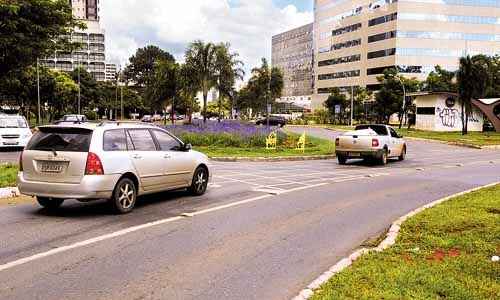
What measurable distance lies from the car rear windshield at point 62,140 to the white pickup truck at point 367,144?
1344cm

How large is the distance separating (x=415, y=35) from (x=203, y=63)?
6664cm

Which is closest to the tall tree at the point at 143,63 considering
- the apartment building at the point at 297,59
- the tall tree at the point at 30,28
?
the apartment building at the point at 297,59

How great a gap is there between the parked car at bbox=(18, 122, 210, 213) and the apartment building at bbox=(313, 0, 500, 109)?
94759 mm

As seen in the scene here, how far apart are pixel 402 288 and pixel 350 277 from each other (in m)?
0.56

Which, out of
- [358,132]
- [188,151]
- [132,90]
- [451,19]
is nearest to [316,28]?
[451,19]

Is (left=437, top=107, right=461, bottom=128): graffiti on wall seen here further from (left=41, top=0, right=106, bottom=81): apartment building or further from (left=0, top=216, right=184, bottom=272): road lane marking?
(left=41, top=0, right=106, bottom=81): apartment building

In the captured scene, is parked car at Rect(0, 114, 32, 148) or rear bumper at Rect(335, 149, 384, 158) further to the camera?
parked car at Rect(0, 114, 32, 148)

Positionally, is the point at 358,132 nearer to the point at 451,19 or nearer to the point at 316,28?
the point at 451,19

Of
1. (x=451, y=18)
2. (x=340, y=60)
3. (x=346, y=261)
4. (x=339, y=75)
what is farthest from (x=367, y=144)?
(x=340, y=60)

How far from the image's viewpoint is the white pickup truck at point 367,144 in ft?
66.8

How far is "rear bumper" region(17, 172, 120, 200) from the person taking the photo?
8.53 meters

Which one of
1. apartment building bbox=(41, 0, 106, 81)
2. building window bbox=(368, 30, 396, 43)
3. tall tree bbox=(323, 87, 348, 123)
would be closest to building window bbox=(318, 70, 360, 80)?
building window bbox=(368, 30, 396, 43)

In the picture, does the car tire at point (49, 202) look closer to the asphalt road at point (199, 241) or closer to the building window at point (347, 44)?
the asphalt road at point (199, 241)

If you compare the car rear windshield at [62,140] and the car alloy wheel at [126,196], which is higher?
the car rear windshield at [62,140]
